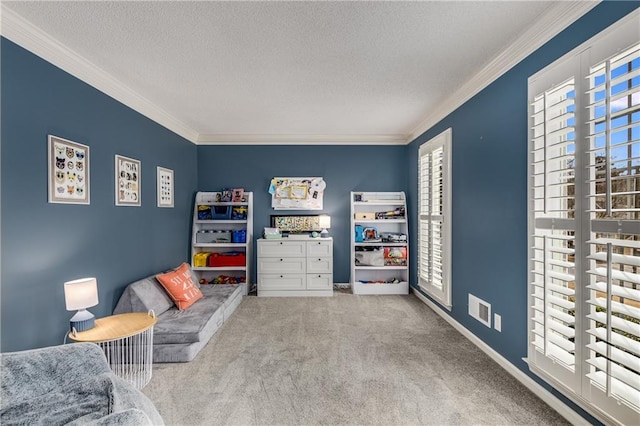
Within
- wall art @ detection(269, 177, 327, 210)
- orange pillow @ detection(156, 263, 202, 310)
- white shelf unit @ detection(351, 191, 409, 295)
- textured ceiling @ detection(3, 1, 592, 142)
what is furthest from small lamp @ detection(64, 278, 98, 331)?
white shelf unit @ detection(351, 191, 409, 295)

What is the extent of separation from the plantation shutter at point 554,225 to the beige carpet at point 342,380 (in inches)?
20.6

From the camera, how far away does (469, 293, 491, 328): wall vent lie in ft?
8.97

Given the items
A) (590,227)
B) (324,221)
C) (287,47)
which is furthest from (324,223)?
(590,227)

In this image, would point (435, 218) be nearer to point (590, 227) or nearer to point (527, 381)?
point (527, 381)

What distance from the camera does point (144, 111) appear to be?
349 centimetres

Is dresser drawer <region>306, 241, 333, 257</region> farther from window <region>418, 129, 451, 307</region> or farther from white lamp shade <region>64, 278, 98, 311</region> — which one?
white lamp shade <region>64, 278, 98, 311</region>

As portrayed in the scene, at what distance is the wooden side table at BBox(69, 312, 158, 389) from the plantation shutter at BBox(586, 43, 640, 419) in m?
2.88

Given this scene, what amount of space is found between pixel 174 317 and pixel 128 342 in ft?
1.81

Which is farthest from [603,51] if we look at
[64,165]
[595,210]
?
[64,165]

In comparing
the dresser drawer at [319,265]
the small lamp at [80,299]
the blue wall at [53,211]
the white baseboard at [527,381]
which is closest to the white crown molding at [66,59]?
the blue wall at [53,211]

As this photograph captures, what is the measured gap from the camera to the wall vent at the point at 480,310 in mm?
2734

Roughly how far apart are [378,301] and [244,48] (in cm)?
366

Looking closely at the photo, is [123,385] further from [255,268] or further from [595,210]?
[255,268]

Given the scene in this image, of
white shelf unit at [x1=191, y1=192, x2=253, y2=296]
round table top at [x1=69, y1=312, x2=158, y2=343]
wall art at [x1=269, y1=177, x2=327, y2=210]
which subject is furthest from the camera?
wall art at [x1=269, y1=177, x2=327, y2=210]
